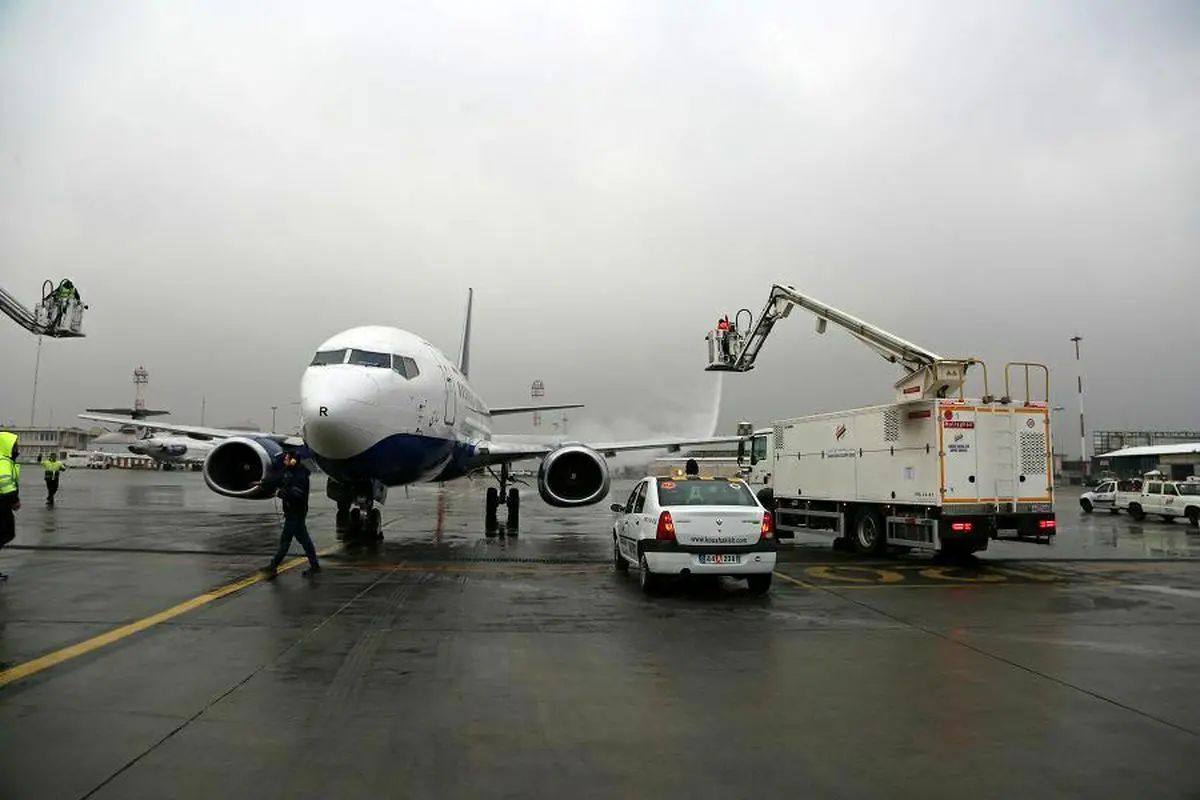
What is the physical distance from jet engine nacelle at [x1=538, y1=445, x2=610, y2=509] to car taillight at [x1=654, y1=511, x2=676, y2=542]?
716 cm

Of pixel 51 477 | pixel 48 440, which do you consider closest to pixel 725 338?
pixel 51 477

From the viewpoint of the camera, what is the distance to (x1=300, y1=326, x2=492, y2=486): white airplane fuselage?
45.9 feet

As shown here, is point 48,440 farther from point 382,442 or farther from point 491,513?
point 382,442

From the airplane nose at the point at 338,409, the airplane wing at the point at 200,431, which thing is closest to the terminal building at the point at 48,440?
the airplane wing at the point at 200,431

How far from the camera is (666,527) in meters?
10.4

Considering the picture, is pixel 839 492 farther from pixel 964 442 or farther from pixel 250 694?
pixel 250 694

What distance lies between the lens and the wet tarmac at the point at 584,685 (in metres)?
4.36

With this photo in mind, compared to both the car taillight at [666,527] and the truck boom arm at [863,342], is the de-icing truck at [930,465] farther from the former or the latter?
the car taillight at [666,527]

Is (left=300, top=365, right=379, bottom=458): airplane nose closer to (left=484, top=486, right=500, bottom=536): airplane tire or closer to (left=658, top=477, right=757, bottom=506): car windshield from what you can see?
(left=658, top=477, right=757, bottom=506): car windshield

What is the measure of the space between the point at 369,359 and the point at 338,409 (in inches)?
64.4

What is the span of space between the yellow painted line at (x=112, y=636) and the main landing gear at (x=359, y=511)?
5467 mm

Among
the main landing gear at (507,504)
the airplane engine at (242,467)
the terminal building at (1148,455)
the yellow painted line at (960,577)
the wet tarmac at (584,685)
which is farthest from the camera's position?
the terminal building at (1148,455)

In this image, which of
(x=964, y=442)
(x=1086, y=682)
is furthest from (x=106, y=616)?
(x=964, y=442)

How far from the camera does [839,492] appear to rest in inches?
669
